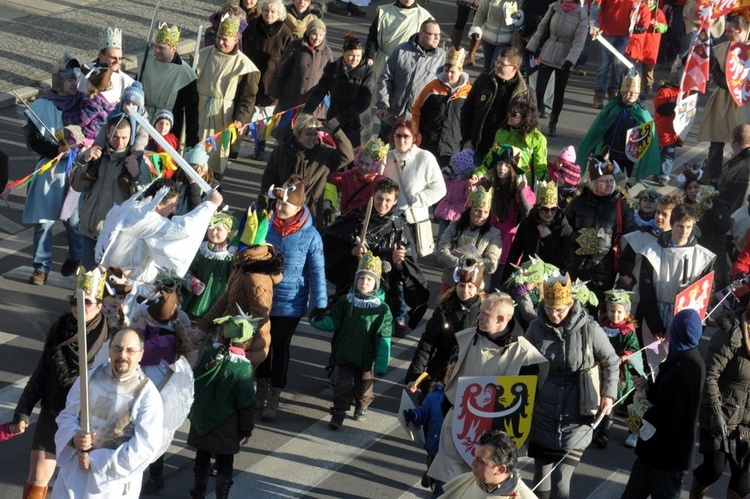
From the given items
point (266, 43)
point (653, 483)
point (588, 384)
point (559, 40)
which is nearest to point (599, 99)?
point (559, 40)

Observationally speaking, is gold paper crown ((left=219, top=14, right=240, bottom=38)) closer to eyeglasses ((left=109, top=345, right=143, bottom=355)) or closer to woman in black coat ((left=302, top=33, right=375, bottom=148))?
woman in black coat ((left=302, top=33, right=375, bottom=148))

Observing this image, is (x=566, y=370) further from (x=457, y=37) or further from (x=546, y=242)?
(x=457, y=37)

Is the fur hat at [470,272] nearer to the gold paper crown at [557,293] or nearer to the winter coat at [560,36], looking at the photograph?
the gold paper crown at [557,293]

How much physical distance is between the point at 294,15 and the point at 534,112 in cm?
420

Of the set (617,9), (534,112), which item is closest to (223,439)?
(534,112)

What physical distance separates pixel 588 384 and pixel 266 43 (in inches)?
311

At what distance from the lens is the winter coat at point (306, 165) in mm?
13000

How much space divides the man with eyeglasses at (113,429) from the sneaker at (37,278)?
15.5ft

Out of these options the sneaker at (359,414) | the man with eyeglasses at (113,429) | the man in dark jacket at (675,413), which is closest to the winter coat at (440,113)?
the sneaker at (359,414)

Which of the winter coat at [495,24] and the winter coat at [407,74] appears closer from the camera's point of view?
the winter coat at [407,74]

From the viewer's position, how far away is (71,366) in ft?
30.0

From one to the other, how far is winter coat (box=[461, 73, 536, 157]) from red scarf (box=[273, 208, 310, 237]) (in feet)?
11.8

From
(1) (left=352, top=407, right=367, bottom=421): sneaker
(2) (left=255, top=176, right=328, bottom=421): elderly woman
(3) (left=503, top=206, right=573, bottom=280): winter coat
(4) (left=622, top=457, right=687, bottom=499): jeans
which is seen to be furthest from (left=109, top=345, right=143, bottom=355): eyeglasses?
(3) (left=503, top=206, right=573, bottom=280): winter coat

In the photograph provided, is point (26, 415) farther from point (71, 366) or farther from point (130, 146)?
point (130, 146)
